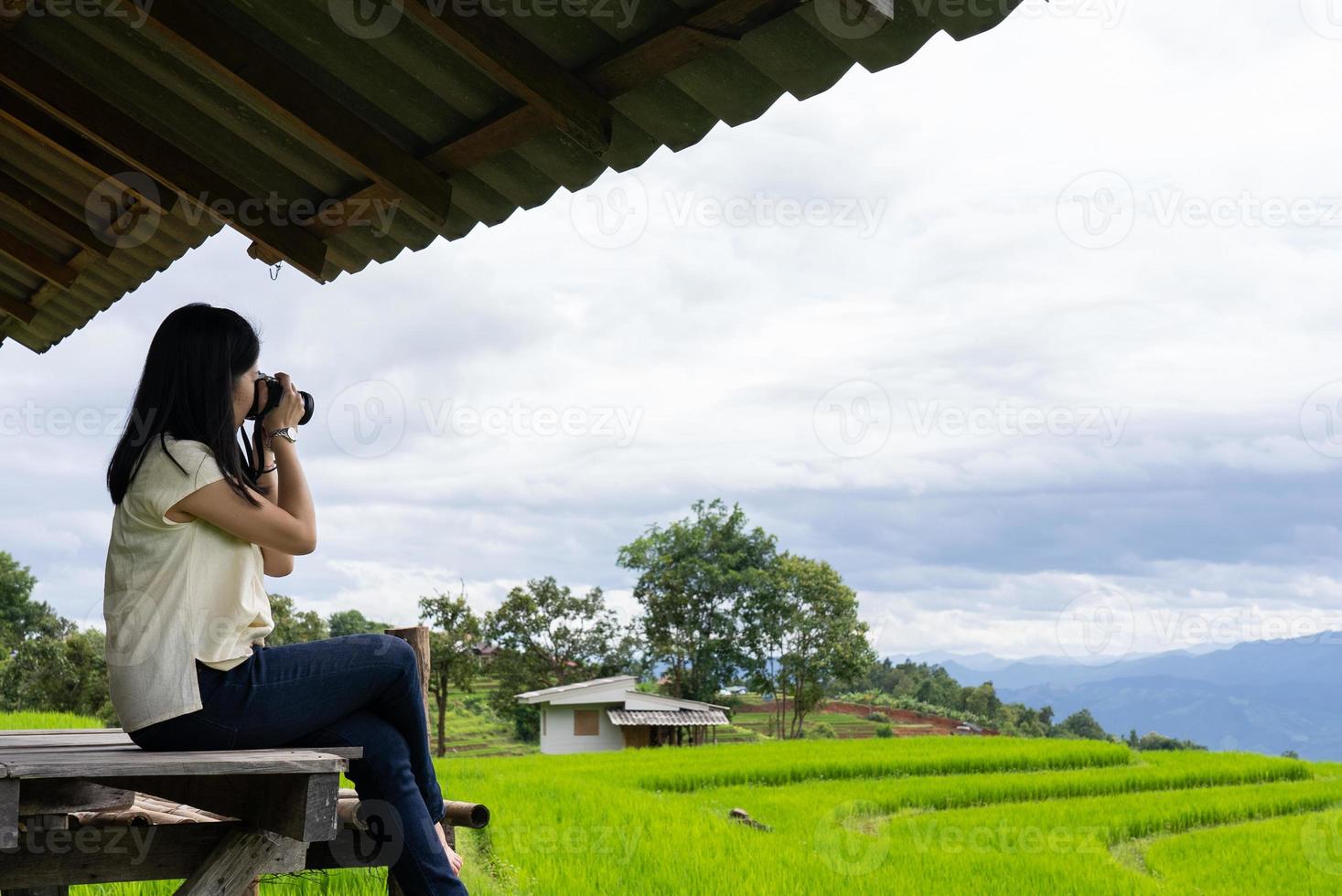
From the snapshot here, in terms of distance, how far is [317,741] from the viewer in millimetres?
2488

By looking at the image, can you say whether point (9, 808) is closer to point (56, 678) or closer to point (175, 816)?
point (175, 816)

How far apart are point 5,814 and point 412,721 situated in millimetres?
845

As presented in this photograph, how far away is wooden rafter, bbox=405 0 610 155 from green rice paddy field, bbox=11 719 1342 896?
470cm

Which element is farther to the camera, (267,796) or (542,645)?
(542,645)

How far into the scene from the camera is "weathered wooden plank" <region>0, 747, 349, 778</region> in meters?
1.99

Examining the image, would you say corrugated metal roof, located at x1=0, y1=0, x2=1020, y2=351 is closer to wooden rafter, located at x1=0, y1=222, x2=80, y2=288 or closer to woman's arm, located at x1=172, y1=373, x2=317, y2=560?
woman's arm, located at x1=172, y1=373, x2=317, y2=560

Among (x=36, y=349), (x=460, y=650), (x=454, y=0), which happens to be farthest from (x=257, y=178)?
(x=460, y=650)

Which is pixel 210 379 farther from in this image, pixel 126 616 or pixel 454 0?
pixel 454 0

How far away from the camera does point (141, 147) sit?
351 cm

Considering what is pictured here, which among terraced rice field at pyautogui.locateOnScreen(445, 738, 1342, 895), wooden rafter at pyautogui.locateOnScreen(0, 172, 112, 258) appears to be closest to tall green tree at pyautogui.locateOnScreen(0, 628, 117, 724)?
terraced rice field at pyautogui.locateOnScreen(445, 738, 1342, 895)

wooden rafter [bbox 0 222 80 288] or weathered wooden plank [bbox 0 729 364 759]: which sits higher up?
wooden rafter [bbox 0 222 80 288]

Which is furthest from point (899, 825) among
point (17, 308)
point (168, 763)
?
point (168, 763)

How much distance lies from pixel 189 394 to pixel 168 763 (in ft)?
2.76

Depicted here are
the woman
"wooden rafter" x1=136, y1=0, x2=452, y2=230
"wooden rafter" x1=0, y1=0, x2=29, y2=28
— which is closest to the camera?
the woman
